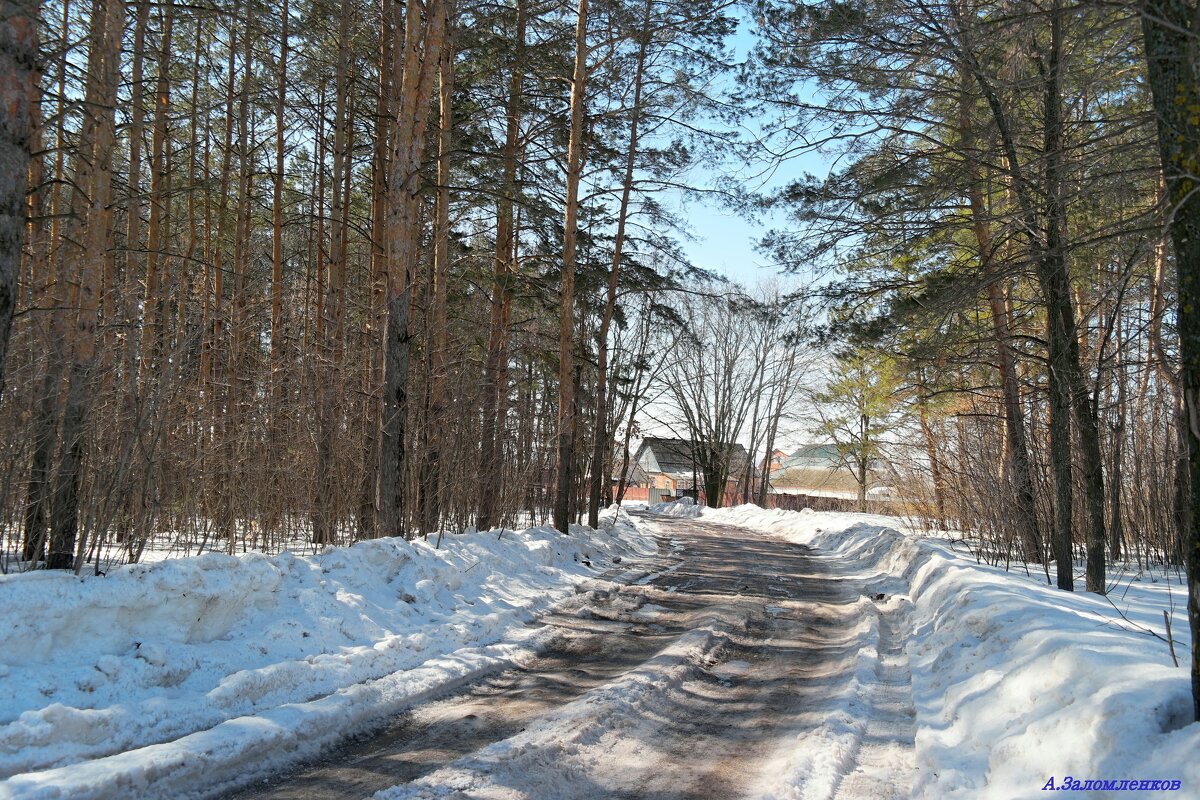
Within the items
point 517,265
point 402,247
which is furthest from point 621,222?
point 402,247

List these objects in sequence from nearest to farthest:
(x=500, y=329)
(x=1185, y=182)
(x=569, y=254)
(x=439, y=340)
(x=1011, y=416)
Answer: (x=1185, y=182)
(x=1011, y=416)
(x=439, y=340)
(x=500, y=329)
(x=569, y=254)

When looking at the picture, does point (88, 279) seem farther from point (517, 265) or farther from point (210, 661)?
point (517, 265)

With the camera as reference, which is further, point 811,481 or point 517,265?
point 811,481

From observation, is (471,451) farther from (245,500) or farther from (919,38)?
(919,38)

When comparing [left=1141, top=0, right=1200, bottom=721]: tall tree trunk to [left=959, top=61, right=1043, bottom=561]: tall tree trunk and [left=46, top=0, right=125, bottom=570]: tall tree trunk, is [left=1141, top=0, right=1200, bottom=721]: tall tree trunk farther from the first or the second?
[left=46, top=0, right=125, bottom=570]: tall tree trunk

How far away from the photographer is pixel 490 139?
14797 millimetres

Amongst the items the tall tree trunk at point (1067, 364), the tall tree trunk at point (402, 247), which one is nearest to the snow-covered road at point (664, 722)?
the tall tree trunk at point (1067, 364)

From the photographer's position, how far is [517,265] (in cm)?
A: 1769

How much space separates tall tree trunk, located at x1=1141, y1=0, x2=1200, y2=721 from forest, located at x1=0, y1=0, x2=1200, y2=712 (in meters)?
0.02

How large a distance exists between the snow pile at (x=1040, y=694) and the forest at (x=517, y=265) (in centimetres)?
40

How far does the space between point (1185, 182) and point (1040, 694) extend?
2.82 m

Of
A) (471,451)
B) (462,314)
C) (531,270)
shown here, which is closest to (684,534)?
(531,270)

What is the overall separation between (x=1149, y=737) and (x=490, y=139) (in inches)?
553

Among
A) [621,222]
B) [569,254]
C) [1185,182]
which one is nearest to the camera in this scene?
Result: [1185,182]
